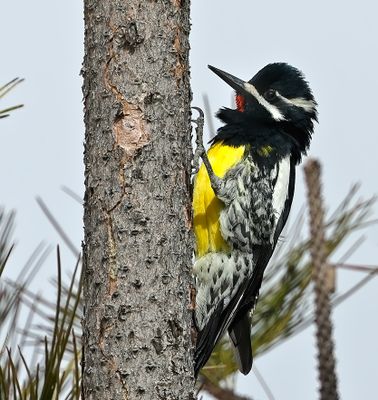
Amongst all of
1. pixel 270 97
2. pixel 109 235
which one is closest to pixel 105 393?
pixel 109 235

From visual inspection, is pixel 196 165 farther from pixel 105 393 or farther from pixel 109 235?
pixel 105 393

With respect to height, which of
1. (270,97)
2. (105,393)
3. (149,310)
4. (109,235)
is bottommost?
(105,393)

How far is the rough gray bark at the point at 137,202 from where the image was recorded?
201cm

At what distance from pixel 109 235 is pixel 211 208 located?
53.6 inches

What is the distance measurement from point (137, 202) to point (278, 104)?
73.3 inches

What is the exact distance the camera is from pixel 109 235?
2.09 m

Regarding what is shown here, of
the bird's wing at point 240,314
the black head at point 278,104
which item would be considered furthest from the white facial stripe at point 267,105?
the bird's wing at point 240,314

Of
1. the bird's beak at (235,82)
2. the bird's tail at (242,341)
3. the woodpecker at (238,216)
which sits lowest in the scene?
the bird's tail at (242,341)

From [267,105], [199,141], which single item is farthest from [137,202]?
[267,105]

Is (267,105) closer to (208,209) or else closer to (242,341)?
(208,209)

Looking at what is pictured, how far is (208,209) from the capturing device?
341 centimetres

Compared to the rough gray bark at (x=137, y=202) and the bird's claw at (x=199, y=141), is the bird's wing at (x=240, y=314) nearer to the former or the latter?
the bird's claw at (x=199, y=141)

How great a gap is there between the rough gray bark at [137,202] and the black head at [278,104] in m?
1.42

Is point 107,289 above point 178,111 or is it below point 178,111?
below
